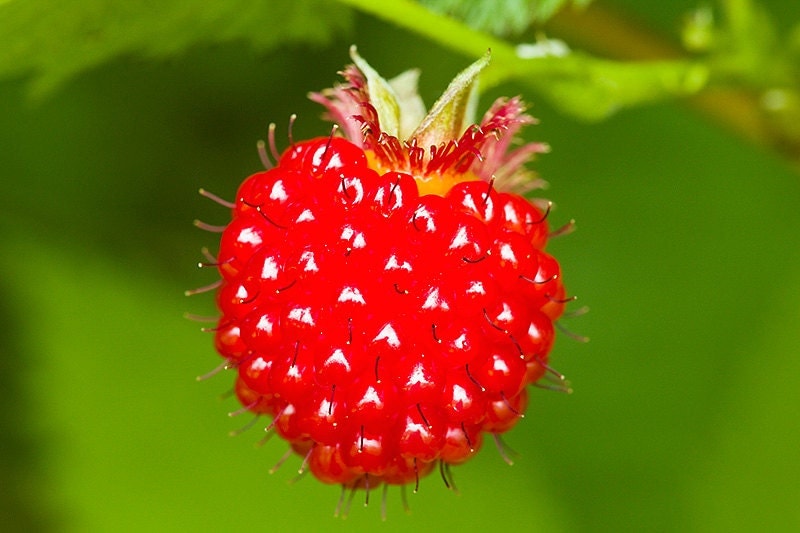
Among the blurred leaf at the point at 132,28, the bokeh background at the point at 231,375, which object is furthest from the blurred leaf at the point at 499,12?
the bokeh background at the point at 231,375

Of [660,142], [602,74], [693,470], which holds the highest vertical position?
[660,142]

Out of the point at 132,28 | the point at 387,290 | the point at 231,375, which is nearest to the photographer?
the point at 387,290

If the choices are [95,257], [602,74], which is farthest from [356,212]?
[95,257]

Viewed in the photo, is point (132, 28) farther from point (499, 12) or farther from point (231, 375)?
point (231, 375)

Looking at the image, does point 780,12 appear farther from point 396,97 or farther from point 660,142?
point 396,97

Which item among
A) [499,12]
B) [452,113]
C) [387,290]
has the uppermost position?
[499,12]

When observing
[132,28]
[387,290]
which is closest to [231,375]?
[132,28]

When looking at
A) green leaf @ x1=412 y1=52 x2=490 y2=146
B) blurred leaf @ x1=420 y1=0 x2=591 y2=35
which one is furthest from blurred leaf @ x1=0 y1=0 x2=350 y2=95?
green leaf @ x1=412 y1=52 x2=490 y2=146
